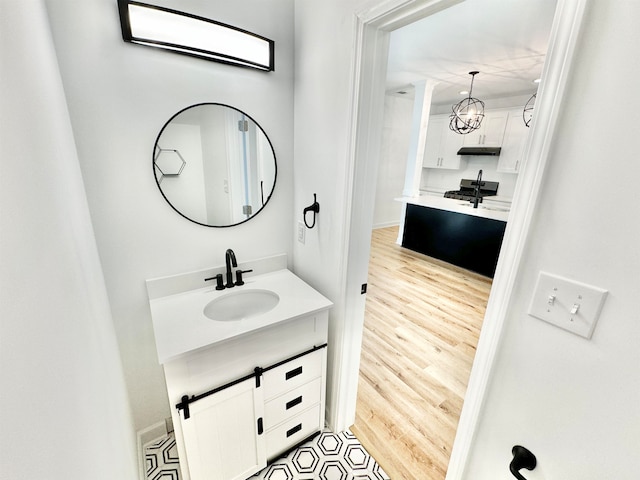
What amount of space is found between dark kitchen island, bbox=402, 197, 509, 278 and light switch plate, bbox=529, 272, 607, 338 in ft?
9.85

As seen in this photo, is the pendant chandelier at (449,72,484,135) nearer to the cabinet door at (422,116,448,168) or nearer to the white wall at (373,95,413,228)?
the cabinet door at (422,116,448,168)

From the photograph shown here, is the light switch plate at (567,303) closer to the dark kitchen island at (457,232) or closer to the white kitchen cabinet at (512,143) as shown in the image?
the dark kitchen island at (457,232)

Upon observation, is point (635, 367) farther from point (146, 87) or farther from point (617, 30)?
point (146, 87)

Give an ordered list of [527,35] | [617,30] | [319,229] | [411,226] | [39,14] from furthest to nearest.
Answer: [411,226] → [527,35] → [319,229] → [39,14] → [617,30]

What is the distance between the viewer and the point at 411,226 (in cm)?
450

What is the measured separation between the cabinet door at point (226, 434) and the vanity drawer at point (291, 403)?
0.05 m

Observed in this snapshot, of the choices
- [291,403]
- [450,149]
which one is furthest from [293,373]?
[450,149]

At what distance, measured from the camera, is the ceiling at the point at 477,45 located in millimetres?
2037

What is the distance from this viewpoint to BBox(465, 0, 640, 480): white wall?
535 millimetres

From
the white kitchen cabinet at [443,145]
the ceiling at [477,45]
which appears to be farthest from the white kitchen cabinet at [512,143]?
the white kitchen cabinet at [443,145]

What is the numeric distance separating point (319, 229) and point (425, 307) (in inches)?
79.2

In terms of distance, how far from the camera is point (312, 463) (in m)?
1.44

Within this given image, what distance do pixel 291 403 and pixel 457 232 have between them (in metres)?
3.32

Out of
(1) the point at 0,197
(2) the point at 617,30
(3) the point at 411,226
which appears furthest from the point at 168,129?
(3) the point at 411,226
